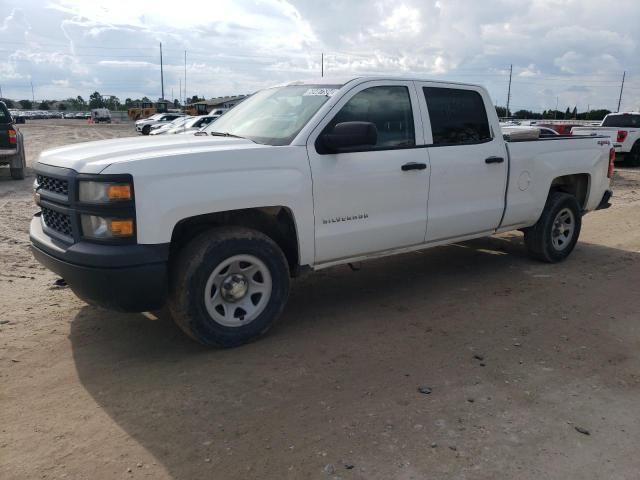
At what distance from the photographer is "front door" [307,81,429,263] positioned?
435 cm

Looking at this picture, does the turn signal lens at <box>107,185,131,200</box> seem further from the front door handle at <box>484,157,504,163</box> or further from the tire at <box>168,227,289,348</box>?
the front door handle at <box>484,157,504,163</box>

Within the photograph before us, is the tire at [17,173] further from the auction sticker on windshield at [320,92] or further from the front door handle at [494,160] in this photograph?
the front door handle at [494,160]

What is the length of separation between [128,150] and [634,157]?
18727 mm

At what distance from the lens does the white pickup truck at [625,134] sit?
17953 millimetres

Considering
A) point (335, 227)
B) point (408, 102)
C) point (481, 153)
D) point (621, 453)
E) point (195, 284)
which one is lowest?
point (621, 453)

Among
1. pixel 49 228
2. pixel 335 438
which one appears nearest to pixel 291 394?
pixel 335 438

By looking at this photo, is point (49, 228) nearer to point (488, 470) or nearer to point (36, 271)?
point (36, 271)

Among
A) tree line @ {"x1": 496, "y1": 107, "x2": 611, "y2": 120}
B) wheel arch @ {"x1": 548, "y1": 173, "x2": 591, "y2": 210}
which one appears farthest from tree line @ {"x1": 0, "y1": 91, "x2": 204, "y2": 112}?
wheel arch @ {"x1": 548, "y1": 173, "x2": 591, "y2": 210}

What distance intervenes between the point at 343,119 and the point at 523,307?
238cm

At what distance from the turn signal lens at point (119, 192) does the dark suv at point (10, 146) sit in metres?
11.5

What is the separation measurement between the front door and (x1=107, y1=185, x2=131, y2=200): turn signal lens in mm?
1377

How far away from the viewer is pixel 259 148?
4051 millimetres

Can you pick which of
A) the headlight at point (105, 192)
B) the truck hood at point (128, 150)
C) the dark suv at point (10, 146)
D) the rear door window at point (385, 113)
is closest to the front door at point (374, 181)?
the rear door window at point (385, 113)

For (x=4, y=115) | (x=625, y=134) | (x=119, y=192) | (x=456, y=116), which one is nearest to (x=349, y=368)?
(x=119, y=192)
